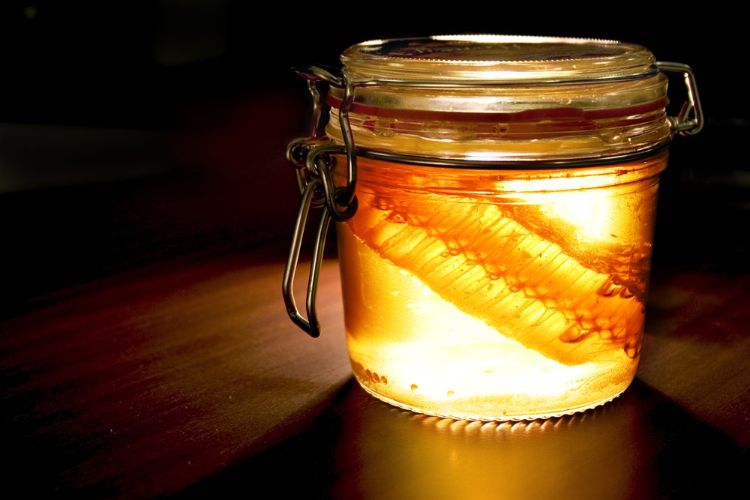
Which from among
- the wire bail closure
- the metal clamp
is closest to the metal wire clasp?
the wire bail closure

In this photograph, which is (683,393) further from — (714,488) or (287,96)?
(287,96)

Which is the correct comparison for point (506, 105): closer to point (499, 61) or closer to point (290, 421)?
point (499, 61)

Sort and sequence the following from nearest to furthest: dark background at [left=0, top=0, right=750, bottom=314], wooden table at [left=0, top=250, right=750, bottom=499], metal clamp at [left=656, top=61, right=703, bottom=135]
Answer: wooden table at [left=0, top=250, right=750, bottom=499] < metal clamp at [left=656, top=61, right=703, bottom=135] < dark background at [left=0, top=0, right=750, bottom=314]

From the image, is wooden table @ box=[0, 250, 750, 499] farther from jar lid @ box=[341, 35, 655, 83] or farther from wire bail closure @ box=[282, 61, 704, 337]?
jar lid @ box=[341, 35, 655, 83]

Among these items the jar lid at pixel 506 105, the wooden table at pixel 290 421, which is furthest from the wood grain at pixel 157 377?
the jar lid at pixel 506 105

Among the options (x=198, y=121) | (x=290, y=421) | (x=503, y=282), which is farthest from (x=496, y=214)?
(x=198, y=121)

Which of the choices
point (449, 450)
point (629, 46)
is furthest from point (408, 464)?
point (629, 46)

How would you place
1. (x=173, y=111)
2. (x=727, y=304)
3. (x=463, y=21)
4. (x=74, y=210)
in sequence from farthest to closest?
(x=463, y=21) → (x=173, y=111) → (x=74, y=210) → (x=727, y=304)
